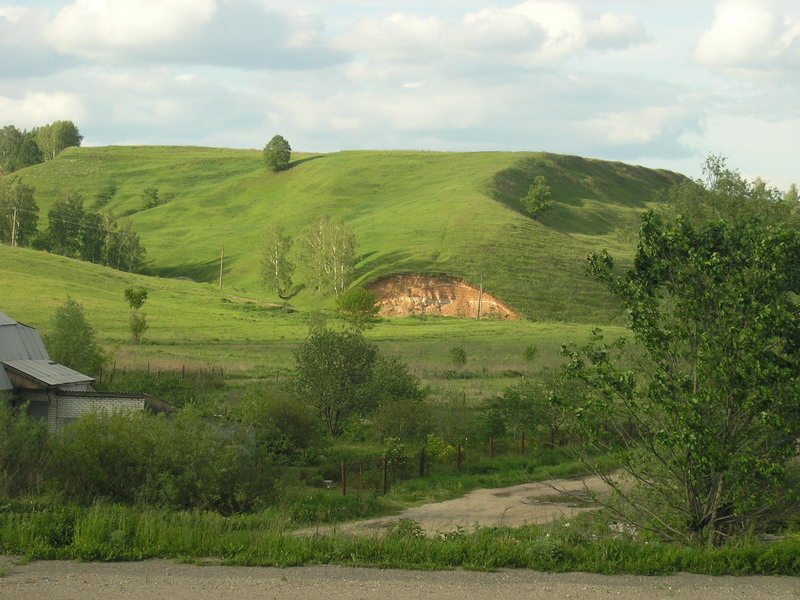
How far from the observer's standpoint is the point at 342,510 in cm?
1808

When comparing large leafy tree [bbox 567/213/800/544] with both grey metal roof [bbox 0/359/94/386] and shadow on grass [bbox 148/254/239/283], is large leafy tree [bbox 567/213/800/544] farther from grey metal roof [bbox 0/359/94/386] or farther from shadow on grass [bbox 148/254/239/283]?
shadow on grass [bbox 148/254/239/283]

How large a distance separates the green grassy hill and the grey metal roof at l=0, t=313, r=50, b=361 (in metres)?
57.3

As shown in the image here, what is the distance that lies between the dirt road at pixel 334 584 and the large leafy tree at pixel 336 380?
740 inches

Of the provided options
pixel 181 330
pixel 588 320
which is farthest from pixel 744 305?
pixel 588 320

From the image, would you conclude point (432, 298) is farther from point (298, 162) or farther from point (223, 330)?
point (298, 162)

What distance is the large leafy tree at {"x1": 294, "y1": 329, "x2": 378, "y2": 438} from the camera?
96.9ft

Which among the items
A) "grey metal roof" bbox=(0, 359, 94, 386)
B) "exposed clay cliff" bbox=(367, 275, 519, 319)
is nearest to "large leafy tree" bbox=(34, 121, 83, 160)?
"exposed clay cliff" bbox=(367, 275, 519, 319)

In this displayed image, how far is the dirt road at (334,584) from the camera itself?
9531 mm

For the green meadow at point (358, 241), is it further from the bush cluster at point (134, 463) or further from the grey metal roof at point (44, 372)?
the bush cluster at point (134, 463)

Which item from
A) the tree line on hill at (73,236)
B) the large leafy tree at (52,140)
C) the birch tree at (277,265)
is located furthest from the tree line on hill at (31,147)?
the birch tree at (277,265)

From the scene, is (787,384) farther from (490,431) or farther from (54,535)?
(490,431)

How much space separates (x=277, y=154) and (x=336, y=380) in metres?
134

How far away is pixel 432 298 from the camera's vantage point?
8706 centimetres

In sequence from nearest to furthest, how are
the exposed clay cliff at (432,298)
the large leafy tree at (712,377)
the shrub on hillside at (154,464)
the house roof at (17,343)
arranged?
the large leafy tree at (712,377) → the shrub on hillside at (154,464) → the house roof at (17,343) → the exposed clay cliff at (432,298)
